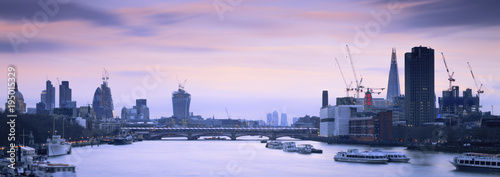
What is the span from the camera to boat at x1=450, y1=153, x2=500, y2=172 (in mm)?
68938

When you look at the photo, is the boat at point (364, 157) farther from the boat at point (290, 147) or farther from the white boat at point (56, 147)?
the white boat at point (56, 147)

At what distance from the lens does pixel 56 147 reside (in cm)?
9388

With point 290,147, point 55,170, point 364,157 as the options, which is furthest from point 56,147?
point 290,147

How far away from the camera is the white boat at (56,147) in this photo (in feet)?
299

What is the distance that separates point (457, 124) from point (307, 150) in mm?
81182

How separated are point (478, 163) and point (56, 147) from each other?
Result: 2128 inches

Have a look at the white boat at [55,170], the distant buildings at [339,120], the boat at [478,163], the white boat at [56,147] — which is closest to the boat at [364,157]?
the boat at [478,163]

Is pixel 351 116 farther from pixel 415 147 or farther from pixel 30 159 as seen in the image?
pixel 30 159

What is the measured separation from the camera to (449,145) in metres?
114

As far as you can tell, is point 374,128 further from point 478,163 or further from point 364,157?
point 478,163

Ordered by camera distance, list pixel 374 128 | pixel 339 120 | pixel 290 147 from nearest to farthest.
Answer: pixel 290 147
pixel 374 128
pixel 339 120

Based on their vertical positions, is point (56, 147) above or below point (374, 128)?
below

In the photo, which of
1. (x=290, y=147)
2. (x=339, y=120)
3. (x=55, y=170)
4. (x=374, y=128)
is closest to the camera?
(x=55, y=170)

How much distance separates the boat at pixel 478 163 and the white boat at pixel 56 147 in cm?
5006
